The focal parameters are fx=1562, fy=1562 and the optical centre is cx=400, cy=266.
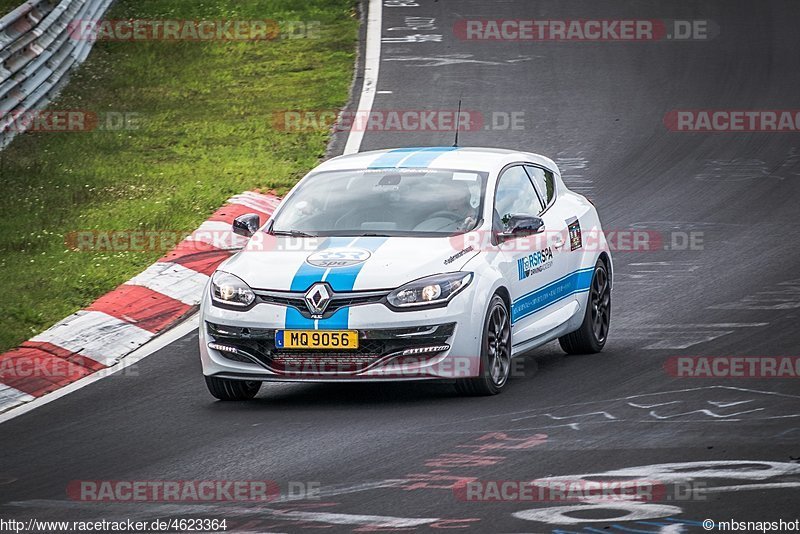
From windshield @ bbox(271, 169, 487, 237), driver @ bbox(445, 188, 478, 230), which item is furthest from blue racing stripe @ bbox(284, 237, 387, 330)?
driver @ bbox(445, 188, 478, 230)

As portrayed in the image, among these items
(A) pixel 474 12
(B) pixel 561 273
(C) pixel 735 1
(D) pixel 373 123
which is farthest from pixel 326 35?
(B) pixel 561 273

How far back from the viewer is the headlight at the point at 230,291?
9.91 m

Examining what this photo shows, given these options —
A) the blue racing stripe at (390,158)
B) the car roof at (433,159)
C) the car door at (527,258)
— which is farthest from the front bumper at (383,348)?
the blue racing stripe at (390,158)

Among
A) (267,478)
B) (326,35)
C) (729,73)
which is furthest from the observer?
(326,35)

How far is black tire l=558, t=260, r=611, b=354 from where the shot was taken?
1162 cm

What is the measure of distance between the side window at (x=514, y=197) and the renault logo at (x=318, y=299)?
5.10 ft

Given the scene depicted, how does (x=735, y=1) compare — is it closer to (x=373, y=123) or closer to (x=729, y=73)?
(x=729, y=73)

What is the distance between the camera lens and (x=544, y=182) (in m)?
12.0

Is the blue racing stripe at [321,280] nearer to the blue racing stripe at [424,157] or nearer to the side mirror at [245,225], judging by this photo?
the side mirror at [245,225]

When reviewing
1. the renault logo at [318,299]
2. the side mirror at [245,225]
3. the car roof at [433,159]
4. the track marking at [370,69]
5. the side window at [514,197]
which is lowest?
the renault logo at [318,299]

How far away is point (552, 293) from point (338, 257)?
1966 millimetres

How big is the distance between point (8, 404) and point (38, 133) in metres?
8.86

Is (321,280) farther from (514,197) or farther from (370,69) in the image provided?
(370,69)

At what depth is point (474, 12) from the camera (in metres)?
25.7
